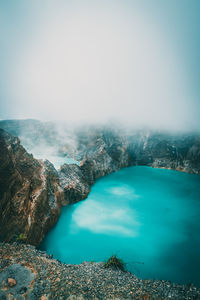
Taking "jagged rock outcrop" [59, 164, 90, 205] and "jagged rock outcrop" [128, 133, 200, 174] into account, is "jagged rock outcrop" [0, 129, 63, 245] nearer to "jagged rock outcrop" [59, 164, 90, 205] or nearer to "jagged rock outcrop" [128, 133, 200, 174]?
"jagged rock outcrop" [59, 164, 90, 205]

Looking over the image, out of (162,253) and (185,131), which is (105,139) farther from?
(162,253)

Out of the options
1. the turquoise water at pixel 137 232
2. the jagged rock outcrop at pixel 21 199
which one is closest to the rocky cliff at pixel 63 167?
the jagged rock outcrop at pixel 21 199

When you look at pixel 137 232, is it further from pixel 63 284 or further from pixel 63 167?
pixel 63 167

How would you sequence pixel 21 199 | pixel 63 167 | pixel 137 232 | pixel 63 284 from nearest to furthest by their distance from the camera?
pixel 63 284 → pixel 21 199 → pixel 137 232 → pixel 63 167

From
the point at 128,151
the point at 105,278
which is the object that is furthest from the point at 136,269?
the point at 128,151

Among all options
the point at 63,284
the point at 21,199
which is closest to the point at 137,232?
the point at 63,284

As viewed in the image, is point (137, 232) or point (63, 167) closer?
point (137, 232)

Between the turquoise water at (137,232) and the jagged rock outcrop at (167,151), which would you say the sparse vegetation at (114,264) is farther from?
the jagged rock outcrop at (167,151)

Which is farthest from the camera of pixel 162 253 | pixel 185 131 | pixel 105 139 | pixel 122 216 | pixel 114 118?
pixel 114 118
